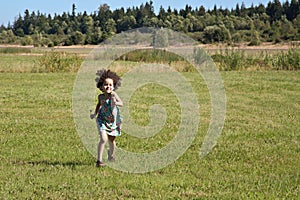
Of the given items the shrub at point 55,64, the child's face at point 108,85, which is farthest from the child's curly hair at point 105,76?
the shrub at point 55,64

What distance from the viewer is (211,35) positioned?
2183 inches

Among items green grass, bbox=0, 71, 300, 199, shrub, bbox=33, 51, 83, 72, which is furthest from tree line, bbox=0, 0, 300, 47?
green grass, bbox=0, 71, 300, 199

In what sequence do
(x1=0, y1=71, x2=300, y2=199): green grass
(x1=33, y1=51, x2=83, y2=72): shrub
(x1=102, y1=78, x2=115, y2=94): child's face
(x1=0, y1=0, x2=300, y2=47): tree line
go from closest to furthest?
1. (x1=0, y1=71, x2=300, y2=199): green grass
2. (x1=102, y1=78, x2=115, y2=94): child's face
3. (x1=33, y1=51, x2=83, y2=72): shrub
4. (x1=0, y1=0, x2=300, y2=47): tree line

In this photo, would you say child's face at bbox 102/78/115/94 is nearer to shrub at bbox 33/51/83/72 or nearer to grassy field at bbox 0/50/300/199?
grassy field at bbox 0/50/300/199

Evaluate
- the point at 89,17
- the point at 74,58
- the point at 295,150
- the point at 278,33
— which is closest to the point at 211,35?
the point at 278,33

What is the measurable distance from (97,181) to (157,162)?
1339 millimetres

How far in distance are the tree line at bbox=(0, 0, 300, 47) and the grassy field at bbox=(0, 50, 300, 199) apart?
3867 centimetres

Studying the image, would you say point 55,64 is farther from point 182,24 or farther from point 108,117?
point 182,24

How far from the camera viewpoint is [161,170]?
22.8ft

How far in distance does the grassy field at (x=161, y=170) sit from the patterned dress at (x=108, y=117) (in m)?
0.58

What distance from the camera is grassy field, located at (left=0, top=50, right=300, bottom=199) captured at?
5934 mm

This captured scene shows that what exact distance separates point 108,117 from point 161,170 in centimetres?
105

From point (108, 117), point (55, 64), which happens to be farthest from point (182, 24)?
point (108, 117)

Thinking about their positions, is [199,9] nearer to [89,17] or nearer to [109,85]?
[89,17]
